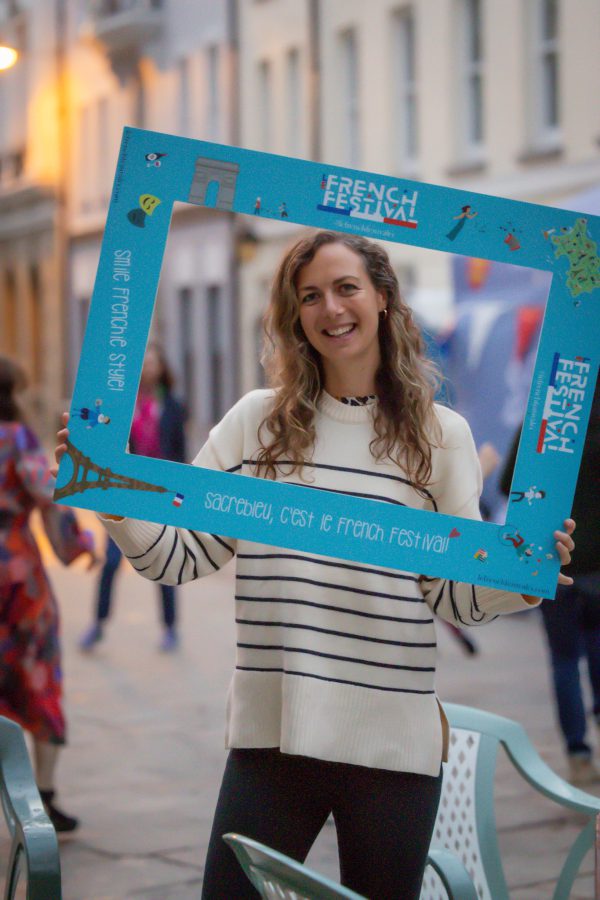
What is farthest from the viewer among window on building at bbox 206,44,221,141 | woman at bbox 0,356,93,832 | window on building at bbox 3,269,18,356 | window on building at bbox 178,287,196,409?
window on building at bbox 3,269,18,356

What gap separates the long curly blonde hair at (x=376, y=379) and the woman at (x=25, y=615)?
8.49 ft

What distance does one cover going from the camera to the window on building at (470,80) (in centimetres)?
1452

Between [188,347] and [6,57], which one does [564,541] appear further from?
[188,347]

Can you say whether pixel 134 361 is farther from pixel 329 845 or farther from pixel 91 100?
pixel 91 100

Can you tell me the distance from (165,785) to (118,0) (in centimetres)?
1700

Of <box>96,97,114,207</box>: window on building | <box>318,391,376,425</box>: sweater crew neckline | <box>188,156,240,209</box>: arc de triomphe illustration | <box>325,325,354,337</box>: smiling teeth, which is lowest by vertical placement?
<box>318,391,376,425</box>: sweater crew neckline

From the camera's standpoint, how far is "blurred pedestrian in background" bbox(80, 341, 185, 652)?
811 centimetres

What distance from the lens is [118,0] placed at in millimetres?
21109

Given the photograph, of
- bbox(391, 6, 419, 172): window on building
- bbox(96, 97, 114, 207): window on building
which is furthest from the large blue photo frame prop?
bbox(96, 97, 114, 207): window on building

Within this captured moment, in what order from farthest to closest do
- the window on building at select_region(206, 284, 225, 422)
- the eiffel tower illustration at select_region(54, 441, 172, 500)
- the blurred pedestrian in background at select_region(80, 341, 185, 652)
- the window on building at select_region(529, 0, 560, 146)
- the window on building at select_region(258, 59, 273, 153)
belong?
the window on building at select_region(258, 59, 273, 153) → the window on building at select_region(529, 0, 560, 146) → the window on building at select_region(206, 284, 225, 422) → the blurred pedestrian in background at select_region(80, 341, 185, 652) → the eiffel tower illustration at select_region(54, 441, 172, 500)

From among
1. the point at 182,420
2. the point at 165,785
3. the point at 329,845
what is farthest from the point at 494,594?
the point at 182,420

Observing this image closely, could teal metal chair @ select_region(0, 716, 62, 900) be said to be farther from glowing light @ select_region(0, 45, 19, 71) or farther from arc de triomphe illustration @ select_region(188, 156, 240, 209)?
glowing light @ select_region(0, 45, 19, 71)

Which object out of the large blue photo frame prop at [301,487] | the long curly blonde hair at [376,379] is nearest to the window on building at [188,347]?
the long curly blonde hair at [376,379]

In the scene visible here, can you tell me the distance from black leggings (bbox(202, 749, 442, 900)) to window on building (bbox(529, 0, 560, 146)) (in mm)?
Result: 11420
